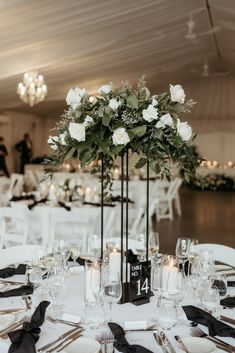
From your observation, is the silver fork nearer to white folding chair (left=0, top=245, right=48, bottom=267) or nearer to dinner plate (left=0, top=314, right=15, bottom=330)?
dinner plate (left=0, top=314, right=15, bottom=330)

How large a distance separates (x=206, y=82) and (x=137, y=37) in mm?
9743

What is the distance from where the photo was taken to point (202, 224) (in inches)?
366

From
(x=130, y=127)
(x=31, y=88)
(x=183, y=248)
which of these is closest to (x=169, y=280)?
(x=183, y=248)

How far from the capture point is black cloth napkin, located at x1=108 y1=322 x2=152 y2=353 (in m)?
1.76

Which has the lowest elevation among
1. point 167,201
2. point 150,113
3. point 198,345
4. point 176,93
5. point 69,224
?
point 198,345

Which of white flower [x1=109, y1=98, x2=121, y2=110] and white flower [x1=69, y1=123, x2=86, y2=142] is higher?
white flower [x1=109, y1=98, x2=121, y2=110]

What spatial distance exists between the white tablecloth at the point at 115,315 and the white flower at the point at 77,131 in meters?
0.84

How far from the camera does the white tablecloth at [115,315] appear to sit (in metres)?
1.89

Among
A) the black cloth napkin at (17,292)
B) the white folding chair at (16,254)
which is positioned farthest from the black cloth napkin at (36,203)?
the black cloth napkin at (17,292)

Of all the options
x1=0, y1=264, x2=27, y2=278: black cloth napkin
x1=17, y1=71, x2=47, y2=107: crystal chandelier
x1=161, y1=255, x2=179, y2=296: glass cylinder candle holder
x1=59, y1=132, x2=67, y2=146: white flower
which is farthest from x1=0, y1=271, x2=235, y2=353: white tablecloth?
x1=17, y1=71, x2=47, y2=107: crystal chandelier

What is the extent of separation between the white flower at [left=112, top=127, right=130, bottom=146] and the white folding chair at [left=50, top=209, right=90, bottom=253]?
7.30 ft

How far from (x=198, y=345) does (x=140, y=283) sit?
21.8 inches

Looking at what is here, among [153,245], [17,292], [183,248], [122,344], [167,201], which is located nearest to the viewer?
[122,344]

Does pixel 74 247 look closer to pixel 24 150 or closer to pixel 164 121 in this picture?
pixel 164 121
